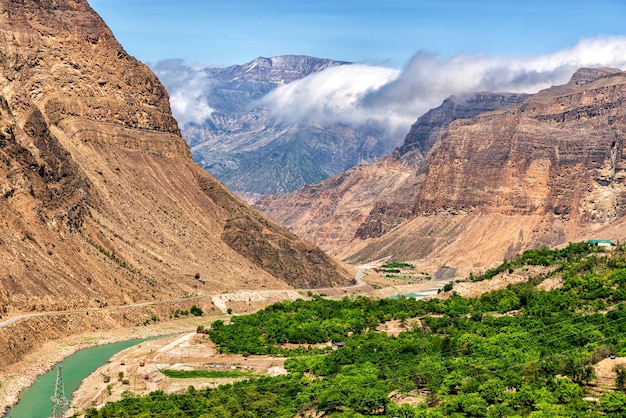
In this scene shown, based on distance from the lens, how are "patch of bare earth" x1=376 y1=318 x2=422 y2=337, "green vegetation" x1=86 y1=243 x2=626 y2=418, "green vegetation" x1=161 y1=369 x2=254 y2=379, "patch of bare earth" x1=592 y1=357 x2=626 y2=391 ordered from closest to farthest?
"green vegetation" x1=86 y1=243 x2=626 y2=418 → "patch of bare earth" x1=592 y1=357 x2=626 y2=391 → "green vegetation" x1=161 y1=369 x2=254 y2=379 → "patch of bare earth" x1=376 y1=318 x2=422 y2=337

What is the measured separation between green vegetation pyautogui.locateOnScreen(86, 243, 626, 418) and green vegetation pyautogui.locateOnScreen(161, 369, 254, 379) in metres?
6.09

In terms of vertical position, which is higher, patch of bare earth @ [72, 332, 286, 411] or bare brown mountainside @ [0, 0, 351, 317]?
bare brown mountainside @ [0, 0, 351, 317]

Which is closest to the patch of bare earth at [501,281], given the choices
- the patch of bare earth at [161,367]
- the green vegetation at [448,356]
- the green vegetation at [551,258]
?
the green vegetation at [551,258]

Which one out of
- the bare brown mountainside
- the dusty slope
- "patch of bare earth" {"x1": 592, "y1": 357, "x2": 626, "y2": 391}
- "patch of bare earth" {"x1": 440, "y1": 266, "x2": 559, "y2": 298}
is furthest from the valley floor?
"patch of bare earth" {"x1": 440, "y1": 266, "x2": 559, "y2": 298}

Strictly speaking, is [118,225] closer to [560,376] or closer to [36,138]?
[36,138]

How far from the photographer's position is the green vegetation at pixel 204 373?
109688 mm

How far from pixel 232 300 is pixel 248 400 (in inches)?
3370

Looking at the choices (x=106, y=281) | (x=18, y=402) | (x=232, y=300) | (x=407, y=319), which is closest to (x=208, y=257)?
(x=232, y=300)

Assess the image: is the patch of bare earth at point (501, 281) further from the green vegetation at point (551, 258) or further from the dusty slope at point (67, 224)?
the dusty slope at point (67, 224)

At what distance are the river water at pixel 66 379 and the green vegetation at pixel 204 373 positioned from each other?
405 inches

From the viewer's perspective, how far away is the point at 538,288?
141 m

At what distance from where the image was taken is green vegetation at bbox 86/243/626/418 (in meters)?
85.8

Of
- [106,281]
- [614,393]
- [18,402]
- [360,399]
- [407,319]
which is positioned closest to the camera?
[614,393]

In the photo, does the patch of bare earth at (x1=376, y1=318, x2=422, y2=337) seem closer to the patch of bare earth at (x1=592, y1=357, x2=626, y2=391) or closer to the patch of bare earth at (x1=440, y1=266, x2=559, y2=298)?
the patch of bare earth at (x1=440, y1=266, x2=559, y2=298)
